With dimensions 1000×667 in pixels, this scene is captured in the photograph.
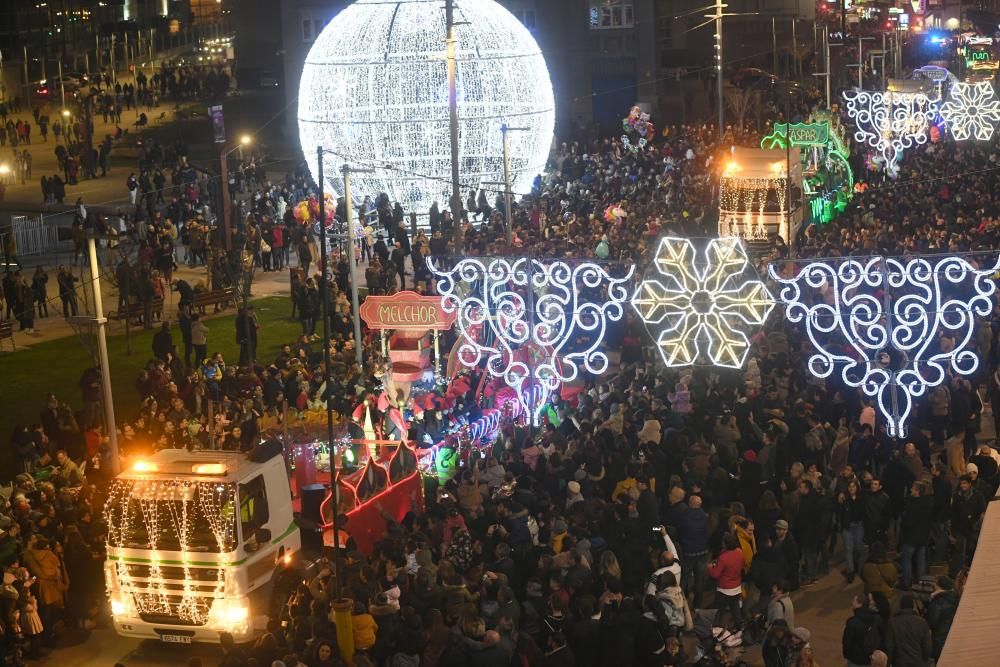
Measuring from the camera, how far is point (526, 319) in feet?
74.8

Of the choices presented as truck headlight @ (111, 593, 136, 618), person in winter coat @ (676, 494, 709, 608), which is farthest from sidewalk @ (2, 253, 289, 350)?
person in winter coat @ (676, 494, 709, 608)

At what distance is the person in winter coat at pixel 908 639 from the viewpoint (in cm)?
1310

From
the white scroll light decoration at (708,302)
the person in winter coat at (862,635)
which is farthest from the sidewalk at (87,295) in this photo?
the person in winter coat at (862,635)

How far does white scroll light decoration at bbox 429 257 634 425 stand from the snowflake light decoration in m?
27.4

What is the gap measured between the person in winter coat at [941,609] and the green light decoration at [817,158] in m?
27.1

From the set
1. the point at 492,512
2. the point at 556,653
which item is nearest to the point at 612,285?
the point at 492,512

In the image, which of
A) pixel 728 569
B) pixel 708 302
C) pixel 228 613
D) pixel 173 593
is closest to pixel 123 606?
pixel 173 593

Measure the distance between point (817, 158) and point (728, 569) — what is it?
29.2 meters

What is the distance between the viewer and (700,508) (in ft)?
53.2

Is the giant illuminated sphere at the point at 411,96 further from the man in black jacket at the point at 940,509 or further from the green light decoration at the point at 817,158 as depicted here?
the man in black jacket at the point at 940,509

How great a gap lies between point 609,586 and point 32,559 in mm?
6132

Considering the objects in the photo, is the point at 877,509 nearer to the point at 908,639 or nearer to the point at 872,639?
the point at 872,639

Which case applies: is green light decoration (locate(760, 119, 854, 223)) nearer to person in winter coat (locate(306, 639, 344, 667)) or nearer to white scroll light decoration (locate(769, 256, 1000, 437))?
white scroll light decoration (locate(769, 256, 1000, 437))

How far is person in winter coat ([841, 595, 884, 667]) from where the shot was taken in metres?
13.4
